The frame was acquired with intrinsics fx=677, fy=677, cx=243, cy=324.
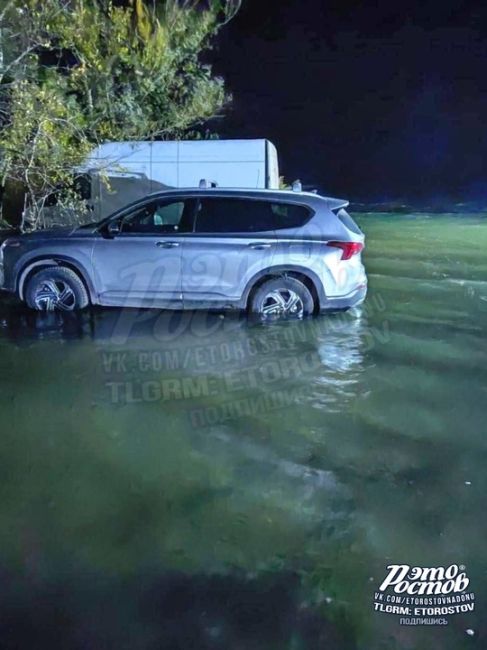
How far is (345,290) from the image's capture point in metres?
8.24

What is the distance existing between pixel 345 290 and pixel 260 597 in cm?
545

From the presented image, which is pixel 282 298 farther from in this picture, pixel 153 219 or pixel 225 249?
pixel 153 219

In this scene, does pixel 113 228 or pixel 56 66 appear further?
pixel 56 66

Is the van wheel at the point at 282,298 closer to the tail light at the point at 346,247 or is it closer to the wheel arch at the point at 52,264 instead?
the tail light at the point at 346,247

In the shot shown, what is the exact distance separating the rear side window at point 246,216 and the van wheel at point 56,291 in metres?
1.69

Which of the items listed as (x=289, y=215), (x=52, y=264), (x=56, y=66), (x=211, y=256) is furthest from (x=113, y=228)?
(x=56, y=66)

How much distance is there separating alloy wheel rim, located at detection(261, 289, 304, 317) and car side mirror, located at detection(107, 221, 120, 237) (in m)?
2.01

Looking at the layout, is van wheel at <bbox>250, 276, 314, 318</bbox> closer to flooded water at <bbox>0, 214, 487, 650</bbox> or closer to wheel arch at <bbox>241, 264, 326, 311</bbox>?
wheel arch at <bbox>241, 264, 326, 311</bbox>

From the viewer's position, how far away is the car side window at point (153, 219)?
832 cm

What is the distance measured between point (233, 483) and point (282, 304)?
4365mm

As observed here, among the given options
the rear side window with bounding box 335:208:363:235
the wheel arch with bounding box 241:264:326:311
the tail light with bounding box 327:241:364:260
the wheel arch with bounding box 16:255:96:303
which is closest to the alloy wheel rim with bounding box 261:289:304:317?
the wheel arch with bounding box 241:264:326:311

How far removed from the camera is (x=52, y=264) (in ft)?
27.9

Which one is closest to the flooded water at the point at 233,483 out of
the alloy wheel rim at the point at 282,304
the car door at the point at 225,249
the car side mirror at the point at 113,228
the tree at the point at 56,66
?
the alloy wheel rim at the point at 282,304

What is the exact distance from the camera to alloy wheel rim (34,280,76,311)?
338 inches
